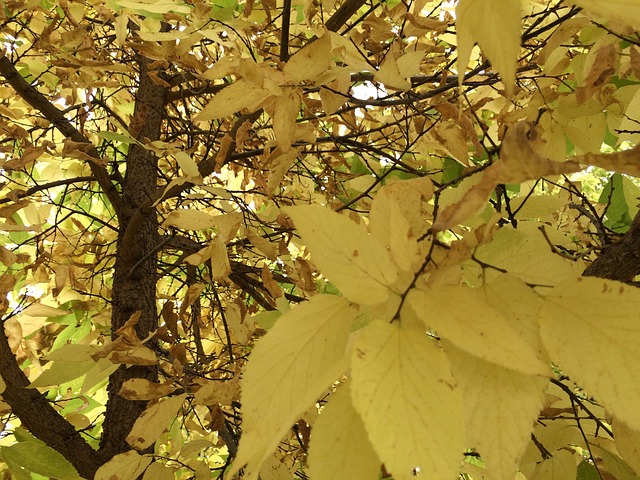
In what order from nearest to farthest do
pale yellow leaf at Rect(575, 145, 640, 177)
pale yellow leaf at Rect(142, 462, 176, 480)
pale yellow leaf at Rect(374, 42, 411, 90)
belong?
1. pale yellow leaf at Rect(575, 145, 640, 177)
2. pale yellow leaf at Rect(374, 42, 411, 90)
3. pale yellow leaf at Rect(142, 462, 176, 480)

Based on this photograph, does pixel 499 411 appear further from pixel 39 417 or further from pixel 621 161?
pixel 39 417

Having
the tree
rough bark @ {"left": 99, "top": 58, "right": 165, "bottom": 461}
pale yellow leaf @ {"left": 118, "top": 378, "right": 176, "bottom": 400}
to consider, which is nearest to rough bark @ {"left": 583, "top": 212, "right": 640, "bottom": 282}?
the tree

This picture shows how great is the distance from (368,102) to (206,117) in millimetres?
384

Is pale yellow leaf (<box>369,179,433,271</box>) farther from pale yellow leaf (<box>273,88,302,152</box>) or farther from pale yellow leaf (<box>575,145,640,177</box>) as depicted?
pale yellow leaf (<box>273,88,302,152</box>)

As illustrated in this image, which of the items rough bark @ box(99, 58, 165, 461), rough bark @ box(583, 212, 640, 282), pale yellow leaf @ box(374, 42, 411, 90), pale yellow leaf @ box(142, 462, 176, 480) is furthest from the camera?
rough bark @ box(99, 58, 165, 461)

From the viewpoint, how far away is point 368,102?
0.96 m

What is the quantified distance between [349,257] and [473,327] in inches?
3.6

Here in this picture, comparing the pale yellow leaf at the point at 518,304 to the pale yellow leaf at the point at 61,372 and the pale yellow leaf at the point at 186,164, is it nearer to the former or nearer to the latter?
the pale yellow leaf at the point at 186,164

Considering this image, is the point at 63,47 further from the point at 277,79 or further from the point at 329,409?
the point at 329,409

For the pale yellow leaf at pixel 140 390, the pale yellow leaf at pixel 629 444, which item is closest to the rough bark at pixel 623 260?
the pale yellow leaf at pixel 629 444

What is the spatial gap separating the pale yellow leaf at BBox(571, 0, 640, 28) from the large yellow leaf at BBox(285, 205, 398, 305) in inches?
7.3

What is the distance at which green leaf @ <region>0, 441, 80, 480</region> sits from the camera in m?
0.81

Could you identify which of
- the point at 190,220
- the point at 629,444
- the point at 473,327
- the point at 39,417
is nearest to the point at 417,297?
the point at 473,327

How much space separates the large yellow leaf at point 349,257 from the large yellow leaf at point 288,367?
0.03 metres
